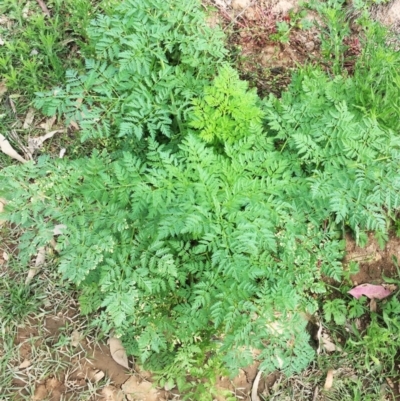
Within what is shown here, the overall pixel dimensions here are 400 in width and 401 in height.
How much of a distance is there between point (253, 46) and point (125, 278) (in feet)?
7.37

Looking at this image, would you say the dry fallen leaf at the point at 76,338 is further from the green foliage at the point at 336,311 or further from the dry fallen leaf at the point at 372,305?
the dry fallen leaf at the point at 372,305

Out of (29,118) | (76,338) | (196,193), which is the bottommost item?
(76,338)

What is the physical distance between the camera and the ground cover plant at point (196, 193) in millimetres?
2375

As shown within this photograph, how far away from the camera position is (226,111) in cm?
259

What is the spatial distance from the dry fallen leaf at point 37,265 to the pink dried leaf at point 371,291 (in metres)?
2.11

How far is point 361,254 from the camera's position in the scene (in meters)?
3.30

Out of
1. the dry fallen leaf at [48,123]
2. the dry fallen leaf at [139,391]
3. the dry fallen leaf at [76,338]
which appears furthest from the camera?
the dry fallen leaf at [48,123]

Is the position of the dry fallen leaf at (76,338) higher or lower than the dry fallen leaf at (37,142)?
lower

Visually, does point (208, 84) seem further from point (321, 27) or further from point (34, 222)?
point (321, 27)

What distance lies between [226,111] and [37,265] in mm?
1698

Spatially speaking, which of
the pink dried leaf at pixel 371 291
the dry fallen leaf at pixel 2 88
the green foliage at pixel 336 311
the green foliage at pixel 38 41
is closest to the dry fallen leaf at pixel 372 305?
the pink dried leaf at pixel 371 291

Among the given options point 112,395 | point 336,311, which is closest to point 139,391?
point 112,395

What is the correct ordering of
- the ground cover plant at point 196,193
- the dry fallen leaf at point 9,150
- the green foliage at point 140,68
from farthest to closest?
the dry fallen leaf at point 9,150 < the green foliage at point 140,68 < the ground cover plant at point 196,193

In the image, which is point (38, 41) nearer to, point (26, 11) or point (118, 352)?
point (26, 11)
